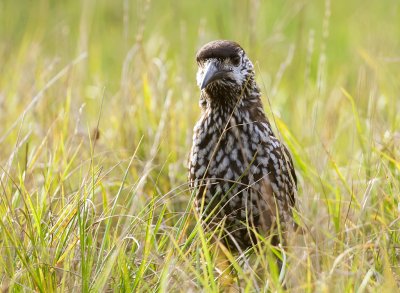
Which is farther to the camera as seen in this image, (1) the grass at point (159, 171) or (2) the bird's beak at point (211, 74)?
(2) the bird's beak at point (211, 74)

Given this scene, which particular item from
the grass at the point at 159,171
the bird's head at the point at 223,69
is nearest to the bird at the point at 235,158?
the bird's head at the point at 223,69

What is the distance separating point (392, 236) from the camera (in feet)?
13.8

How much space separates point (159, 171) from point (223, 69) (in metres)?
1.00

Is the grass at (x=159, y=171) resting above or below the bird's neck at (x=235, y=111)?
below

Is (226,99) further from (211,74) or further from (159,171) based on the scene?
(159,171)

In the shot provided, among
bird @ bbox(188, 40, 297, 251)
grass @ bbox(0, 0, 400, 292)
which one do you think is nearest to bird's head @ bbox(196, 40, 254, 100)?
bird @ bbox(188, 40, 297, 251)

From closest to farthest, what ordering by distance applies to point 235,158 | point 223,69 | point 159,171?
point 235,158, point 223,69, point 159,171

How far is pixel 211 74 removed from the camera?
4754mm

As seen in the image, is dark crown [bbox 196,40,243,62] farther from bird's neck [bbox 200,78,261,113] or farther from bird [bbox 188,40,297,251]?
bird's neck [bbox 200,78,261,113]

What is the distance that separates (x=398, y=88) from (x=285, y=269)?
237cm

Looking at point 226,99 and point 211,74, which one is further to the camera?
point 226,99

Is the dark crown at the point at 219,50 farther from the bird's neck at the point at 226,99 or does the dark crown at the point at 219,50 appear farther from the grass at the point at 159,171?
the grass at the point at 159,171

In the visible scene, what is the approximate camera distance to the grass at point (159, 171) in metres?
3.87

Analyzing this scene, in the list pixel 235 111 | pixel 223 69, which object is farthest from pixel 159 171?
pixel 223 69
